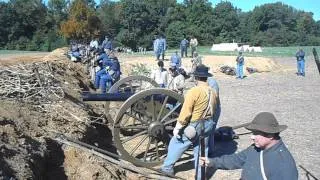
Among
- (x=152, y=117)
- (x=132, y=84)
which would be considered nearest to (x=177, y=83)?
(x=132, y=84)

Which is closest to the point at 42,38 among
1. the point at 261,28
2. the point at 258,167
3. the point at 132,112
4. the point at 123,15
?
the point at 123,15

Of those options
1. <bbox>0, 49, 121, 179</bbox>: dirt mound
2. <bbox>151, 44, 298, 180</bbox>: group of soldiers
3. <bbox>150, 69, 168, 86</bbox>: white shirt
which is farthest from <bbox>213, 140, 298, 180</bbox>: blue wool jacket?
<bbox>150, 69, 168, 86</bbox>: white shirt

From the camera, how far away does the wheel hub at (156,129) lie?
9.20m

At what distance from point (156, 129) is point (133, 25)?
75.8m

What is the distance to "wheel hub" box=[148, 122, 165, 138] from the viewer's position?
362 inches

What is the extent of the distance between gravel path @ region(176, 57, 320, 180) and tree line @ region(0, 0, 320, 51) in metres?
40.4

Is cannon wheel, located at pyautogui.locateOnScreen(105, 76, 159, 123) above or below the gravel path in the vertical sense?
above

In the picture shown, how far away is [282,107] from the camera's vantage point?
679 inches

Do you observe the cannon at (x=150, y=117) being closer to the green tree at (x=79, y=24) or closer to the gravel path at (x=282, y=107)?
the gravel path at (x=282, y=107)

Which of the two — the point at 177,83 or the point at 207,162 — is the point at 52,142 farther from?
the point at 177,83

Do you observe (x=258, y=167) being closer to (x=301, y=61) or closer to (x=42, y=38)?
(x=301, y=61)

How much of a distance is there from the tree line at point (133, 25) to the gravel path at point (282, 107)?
40354 millimetres

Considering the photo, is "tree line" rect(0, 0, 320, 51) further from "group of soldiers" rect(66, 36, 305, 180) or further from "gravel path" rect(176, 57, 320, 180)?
"group of soldiers" rect(66, 36, 305, 180)

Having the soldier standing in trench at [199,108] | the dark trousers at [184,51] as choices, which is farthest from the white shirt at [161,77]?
the dark trousers at [184,51]
